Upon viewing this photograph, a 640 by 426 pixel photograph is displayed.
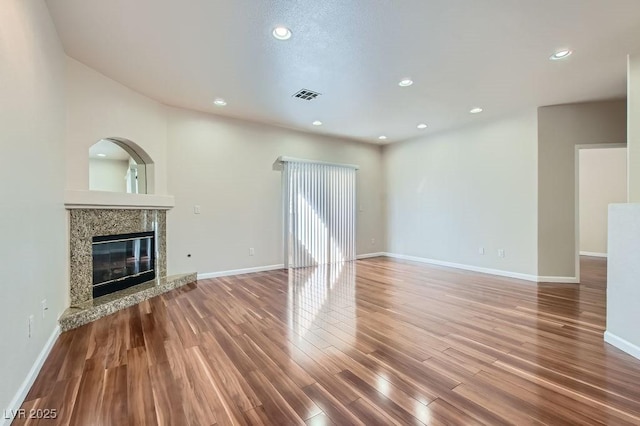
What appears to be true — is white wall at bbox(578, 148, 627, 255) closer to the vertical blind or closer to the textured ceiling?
the textured ceiling

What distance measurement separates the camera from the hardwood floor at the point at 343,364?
1.62 meters

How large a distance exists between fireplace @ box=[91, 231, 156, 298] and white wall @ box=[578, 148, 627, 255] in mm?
9602

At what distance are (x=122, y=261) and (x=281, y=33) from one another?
11.3ft

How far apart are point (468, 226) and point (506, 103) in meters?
2.25

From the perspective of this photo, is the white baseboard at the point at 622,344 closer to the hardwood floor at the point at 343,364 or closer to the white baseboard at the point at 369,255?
the hardwood floor at the point at 343,364

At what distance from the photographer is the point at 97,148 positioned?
6266 mm

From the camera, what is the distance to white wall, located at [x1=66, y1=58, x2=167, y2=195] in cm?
316

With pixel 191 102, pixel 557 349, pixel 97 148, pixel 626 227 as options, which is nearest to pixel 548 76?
pixel 626 227

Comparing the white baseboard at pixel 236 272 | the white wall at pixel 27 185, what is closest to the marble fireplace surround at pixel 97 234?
the white wall at pixel 27 185

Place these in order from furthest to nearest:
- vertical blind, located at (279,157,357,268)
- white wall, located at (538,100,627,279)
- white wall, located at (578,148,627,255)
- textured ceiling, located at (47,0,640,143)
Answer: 1. white wall, located at (578,148,627,255)
2. vertical blind, located at (279,157,357,268)
3. white wall, located at (538,100,627,279)
4. textured ceiling, located at (47,0,640,143)

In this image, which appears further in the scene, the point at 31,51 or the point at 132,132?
the point at 132,132

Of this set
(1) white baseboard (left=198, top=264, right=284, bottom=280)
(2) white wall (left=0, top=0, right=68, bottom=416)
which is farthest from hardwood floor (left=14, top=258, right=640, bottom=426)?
(1) white baseboard (left=198, top=264, right=284, bottom=280)

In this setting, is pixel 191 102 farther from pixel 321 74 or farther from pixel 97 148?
pixel 97 148

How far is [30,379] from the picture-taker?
6.12ft
